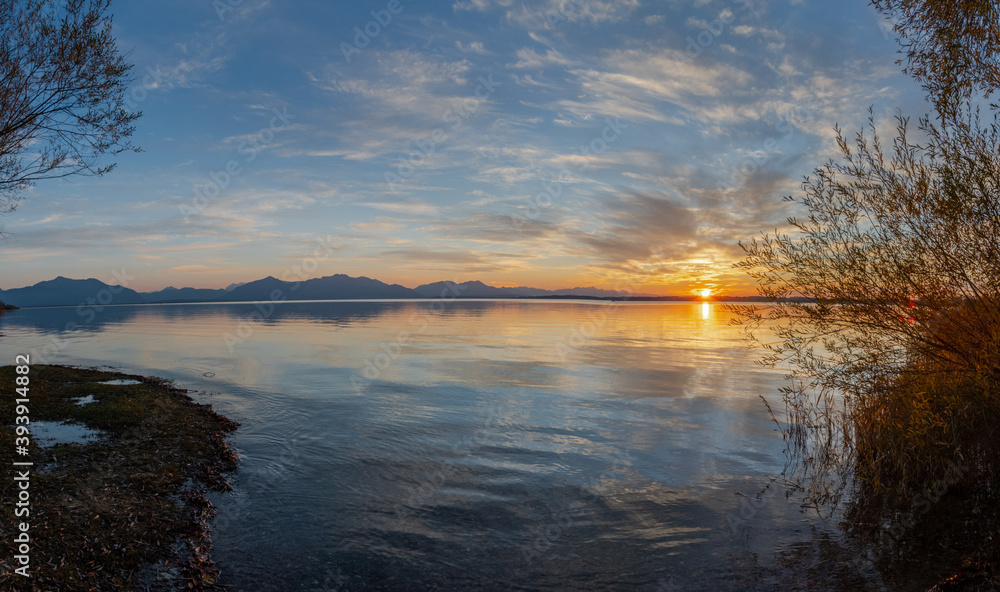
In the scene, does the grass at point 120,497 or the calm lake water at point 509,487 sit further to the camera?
the calm lake water at point 509,487

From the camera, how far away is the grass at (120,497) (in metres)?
8.46

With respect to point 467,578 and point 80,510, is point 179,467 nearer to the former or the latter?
point 80,510

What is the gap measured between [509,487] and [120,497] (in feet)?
29.6

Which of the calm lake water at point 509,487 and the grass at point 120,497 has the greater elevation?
the grass at point 120,497

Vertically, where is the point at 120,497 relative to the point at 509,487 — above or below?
above

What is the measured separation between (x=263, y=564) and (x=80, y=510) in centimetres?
397

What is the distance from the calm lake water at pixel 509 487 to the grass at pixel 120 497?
0.77m

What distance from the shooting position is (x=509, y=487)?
45.3ft

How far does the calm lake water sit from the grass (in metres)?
0.77

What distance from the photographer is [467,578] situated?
9.48 m

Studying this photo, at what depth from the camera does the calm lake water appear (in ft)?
31.9

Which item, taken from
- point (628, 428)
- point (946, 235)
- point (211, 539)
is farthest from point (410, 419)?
point (946, 235)

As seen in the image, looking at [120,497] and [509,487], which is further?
[509,487]

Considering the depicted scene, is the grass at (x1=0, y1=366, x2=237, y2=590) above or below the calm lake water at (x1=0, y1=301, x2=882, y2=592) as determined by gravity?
above
